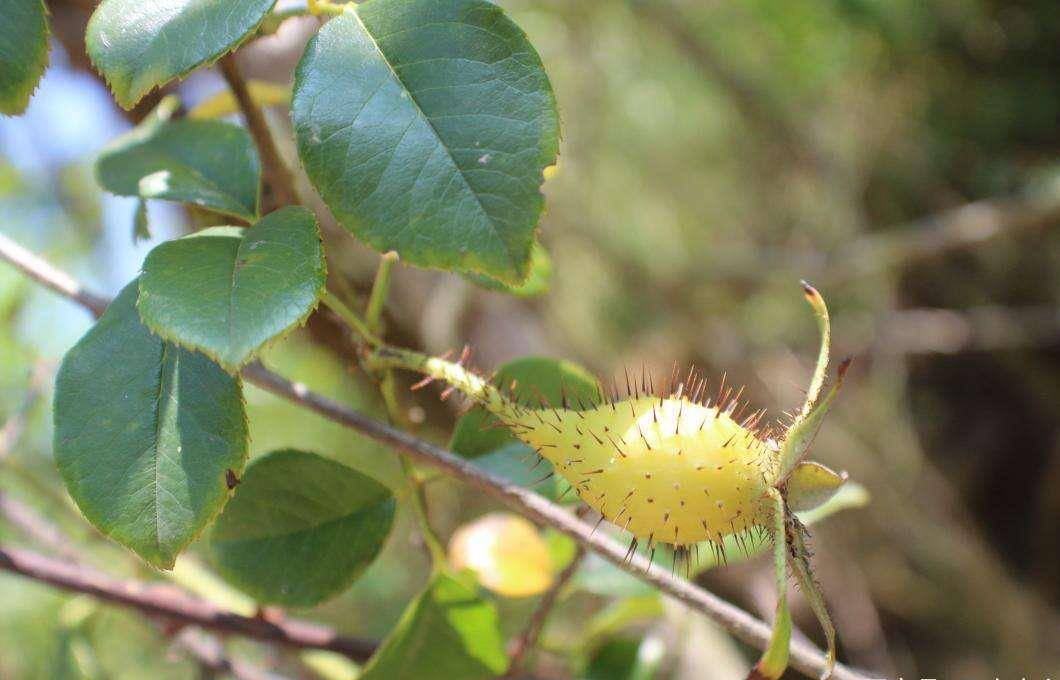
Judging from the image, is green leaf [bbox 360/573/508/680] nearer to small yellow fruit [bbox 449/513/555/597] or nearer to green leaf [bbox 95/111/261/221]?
small yellow fruit [bbox 449/513/555/597]

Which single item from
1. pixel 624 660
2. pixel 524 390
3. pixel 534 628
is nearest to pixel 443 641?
pixel 534 628

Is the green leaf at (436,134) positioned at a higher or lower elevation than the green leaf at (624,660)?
higher

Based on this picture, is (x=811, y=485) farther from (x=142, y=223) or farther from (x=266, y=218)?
(x=142, y=223)

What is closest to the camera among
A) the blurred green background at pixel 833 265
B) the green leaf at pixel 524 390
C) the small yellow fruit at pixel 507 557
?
the green leaf at pixel 524 390

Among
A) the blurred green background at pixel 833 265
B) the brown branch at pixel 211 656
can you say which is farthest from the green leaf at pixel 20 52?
the blurred green background at pixel 833 265

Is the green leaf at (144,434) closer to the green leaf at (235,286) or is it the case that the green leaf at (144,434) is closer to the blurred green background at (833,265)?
the green leaf at (235,286)

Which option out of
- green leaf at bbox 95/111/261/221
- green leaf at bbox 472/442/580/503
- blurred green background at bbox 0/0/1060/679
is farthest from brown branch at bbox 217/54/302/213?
blurred green background at bbox 0/0/1060/679
